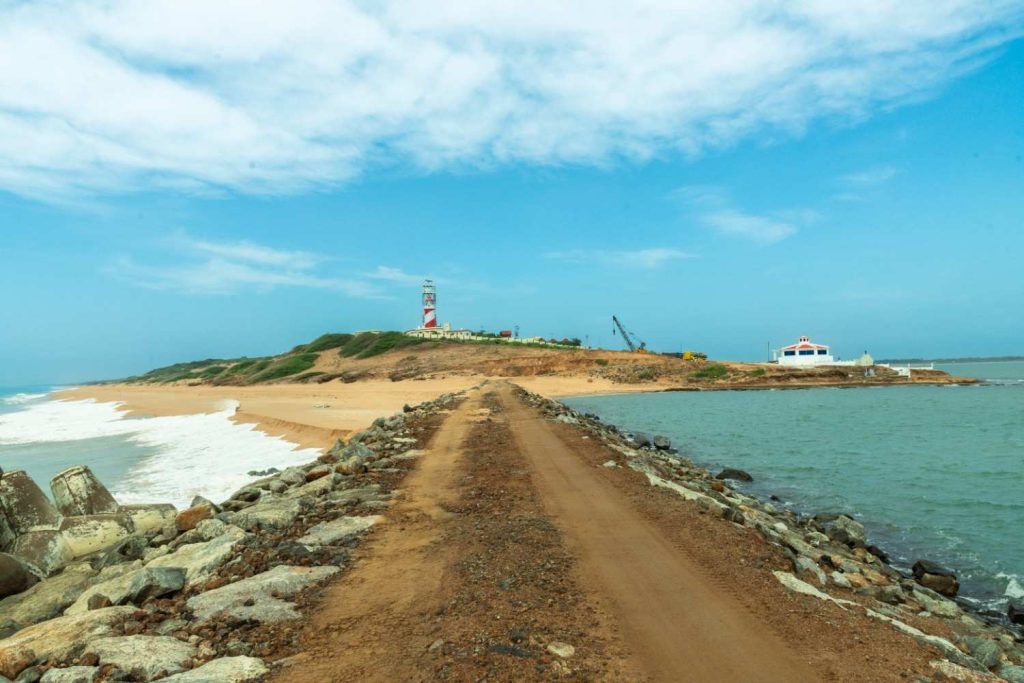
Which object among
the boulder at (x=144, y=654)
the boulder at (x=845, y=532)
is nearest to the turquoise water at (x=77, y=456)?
the boulder at (x=144, y=654)

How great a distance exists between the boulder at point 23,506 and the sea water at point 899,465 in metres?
15.6

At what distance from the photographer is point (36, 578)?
32.0 ft

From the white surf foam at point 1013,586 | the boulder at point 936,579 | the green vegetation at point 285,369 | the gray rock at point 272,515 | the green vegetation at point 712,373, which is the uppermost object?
the green vegetation at point 285,369

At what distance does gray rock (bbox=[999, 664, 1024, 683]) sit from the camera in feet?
18.4

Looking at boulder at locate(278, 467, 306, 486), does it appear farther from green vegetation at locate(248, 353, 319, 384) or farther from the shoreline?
green vegetation at locate(248, 353, 319, 384)

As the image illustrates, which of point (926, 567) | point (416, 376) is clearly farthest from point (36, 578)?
point (416, 376)

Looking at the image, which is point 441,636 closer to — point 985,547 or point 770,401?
point 985,547

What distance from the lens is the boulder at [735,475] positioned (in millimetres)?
18219

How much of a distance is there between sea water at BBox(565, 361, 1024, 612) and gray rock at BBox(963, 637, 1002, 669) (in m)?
3.44

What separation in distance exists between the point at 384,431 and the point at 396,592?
1333 centimetres

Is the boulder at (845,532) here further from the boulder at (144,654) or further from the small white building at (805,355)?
the small white building at (805,355)

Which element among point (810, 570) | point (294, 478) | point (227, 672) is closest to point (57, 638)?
point (227, 672)

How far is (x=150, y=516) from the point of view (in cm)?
1146

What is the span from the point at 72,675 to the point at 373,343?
83675 millimetres
